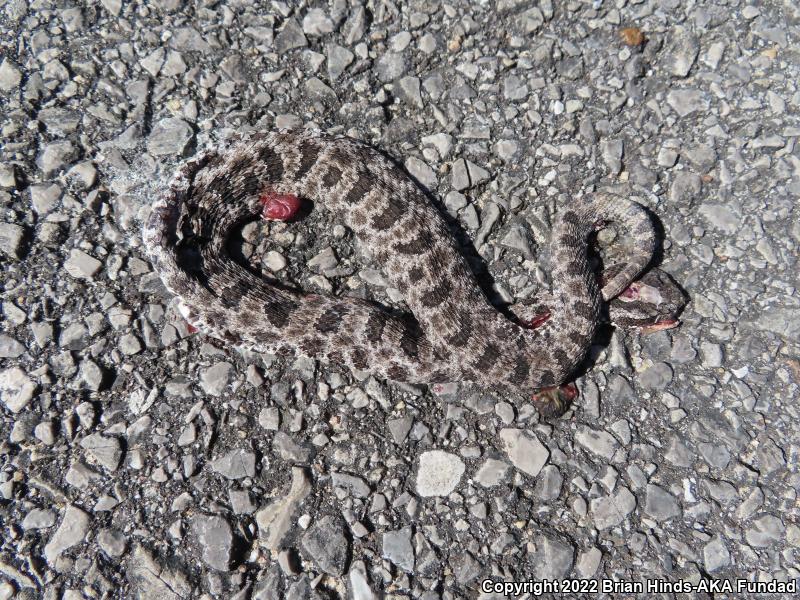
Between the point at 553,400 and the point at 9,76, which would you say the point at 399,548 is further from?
the point at 9,76

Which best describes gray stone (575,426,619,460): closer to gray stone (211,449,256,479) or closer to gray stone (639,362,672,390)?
gray stone (639,362,672,390)

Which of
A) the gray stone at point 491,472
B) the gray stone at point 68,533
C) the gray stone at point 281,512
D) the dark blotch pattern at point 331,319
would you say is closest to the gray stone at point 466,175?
the dark blotch pattern at point 331,319

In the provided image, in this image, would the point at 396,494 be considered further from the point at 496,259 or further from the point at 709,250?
the point at 709,250

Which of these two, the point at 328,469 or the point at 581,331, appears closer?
the point at 328,469

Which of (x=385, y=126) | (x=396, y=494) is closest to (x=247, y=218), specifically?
(x=385, y=126)

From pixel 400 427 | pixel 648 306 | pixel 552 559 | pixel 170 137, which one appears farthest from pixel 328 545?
pixel 170 137

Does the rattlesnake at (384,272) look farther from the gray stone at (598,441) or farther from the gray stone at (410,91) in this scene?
the gray stone at (410,91)
